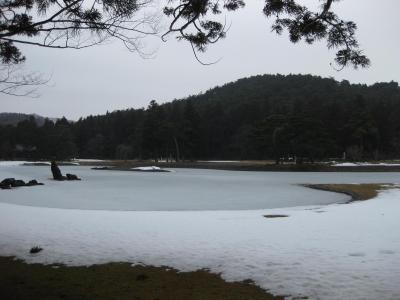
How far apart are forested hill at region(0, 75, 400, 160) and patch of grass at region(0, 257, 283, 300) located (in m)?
39.4

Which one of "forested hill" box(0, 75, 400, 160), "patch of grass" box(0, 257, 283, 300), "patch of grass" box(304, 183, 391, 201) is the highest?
"forested hill" box(0, 75, 400, 160)

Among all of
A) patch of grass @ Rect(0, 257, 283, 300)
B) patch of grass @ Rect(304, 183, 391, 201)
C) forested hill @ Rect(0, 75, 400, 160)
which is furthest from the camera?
forested hill @ Rect(0, 75, 400, 160)

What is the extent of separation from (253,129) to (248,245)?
45644 millimetres

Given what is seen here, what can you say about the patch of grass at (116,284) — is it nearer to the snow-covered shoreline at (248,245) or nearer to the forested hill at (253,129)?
the snow-covered shoreline at (248,245)

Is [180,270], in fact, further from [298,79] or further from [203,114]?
[298,79]

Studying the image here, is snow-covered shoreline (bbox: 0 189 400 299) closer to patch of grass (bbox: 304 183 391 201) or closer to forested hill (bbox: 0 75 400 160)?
patch of grass (bbox: 304 183 391 201)

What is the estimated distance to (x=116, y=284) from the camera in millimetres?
5180

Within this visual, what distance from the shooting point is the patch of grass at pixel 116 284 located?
4738 millimetres

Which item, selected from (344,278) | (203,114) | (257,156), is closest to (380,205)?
(344,278)

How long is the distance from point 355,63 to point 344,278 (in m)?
2.32

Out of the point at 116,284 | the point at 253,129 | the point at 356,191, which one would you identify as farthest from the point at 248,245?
the point at 253,129

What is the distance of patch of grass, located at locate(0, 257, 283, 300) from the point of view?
4738 millimetres

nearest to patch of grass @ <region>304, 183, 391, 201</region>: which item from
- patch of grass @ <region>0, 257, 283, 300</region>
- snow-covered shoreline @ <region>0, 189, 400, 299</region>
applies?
snow-covered shoreline @ <region>0, 189, 400, 299</region>

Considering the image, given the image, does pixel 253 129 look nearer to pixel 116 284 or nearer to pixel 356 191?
pixel 356 191
